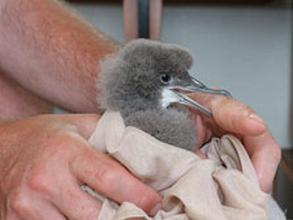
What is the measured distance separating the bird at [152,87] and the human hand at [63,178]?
Result: 3 cm

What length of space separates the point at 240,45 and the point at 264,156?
1.35 metres

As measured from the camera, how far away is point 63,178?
1.36 feet

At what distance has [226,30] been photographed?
1758 millimetres

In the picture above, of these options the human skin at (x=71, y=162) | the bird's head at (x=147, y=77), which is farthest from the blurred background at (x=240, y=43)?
the bird's head at (x=147, y=77)

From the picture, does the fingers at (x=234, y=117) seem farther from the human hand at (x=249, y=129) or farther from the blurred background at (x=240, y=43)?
the blurred background at (x=240, y=43)

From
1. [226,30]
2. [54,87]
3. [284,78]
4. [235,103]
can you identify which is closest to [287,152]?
[284,78]

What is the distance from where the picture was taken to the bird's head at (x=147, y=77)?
0.42 meters

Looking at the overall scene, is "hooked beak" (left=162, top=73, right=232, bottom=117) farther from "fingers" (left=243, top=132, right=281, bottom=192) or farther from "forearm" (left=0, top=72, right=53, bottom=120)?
"forearm" (left=0, top=72, right=53, bottom=120)

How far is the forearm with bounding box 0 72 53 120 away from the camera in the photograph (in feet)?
2.26

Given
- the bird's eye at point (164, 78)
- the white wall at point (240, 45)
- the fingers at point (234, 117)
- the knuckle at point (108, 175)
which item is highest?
the bird's eye at point (164, 78)

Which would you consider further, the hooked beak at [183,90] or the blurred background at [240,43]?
the blurred background at [240,43]

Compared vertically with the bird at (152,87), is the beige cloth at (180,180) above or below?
below

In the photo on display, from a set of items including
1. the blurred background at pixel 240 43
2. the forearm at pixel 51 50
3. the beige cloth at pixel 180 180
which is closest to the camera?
the beige cloth at pixel 180 180

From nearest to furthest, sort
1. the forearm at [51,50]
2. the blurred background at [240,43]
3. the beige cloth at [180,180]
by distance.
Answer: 1. the beige cloth at [180,180]
2. the forearm at [51,50]
3. the blurred background at [240,43]
